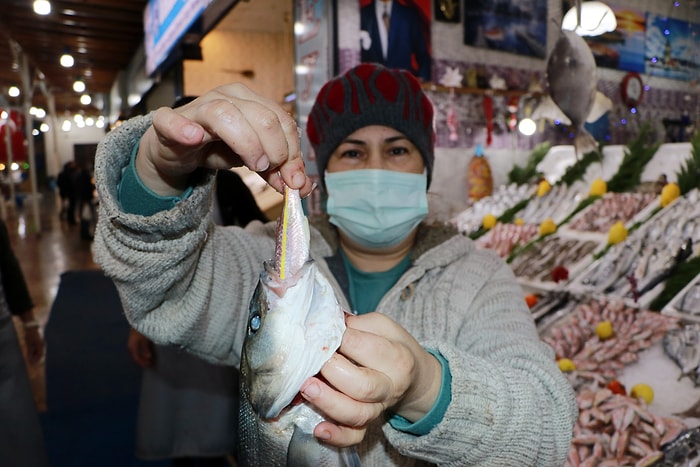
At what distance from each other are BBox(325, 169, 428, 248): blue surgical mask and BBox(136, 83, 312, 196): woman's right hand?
0.71 m

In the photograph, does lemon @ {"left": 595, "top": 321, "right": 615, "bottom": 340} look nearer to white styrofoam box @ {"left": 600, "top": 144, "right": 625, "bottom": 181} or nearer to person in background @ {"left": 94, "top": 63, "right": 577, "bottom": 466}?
person in background @ {"left": 94, "top": 63, "right": 577, "bottom": 466}

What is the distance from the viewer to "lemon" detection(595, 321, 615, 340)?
8.56 feet

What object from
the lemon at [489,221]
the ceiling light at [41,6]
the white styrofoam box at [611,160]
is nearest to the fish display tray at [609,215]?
the white styrofoam box at [611,160]

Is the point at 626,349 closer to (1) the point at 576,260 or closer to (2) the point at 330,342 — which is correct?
(1) the point at 576,260

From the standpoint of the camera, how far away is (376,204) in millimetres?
1664

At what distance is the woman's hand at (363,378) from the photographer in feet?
2.49

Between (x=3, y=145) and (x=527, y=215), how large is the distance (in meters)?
8.13

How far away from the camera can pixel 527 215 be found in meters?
4.22

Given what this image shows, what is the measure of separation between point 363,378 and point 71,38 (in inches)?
480

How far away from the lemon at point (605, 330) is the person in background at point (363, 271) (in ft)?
4.26

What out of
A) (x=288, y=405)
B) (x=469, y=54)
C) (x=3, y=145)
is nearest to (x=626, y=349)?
(x=288, y=405)

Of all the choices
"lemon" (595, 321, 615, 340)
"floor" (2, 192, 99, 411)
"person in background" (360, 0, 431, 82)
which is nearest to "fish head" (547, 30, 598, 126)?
"lemon" (595, 321, 615, 340)

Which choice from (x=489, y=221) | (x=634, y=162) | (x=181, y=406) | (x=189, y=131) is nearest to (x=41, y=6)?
(x=489, y=221)

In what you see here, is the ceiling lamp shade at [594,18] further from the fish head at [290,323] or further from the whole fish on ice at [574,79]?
the fish head at [290,323]
